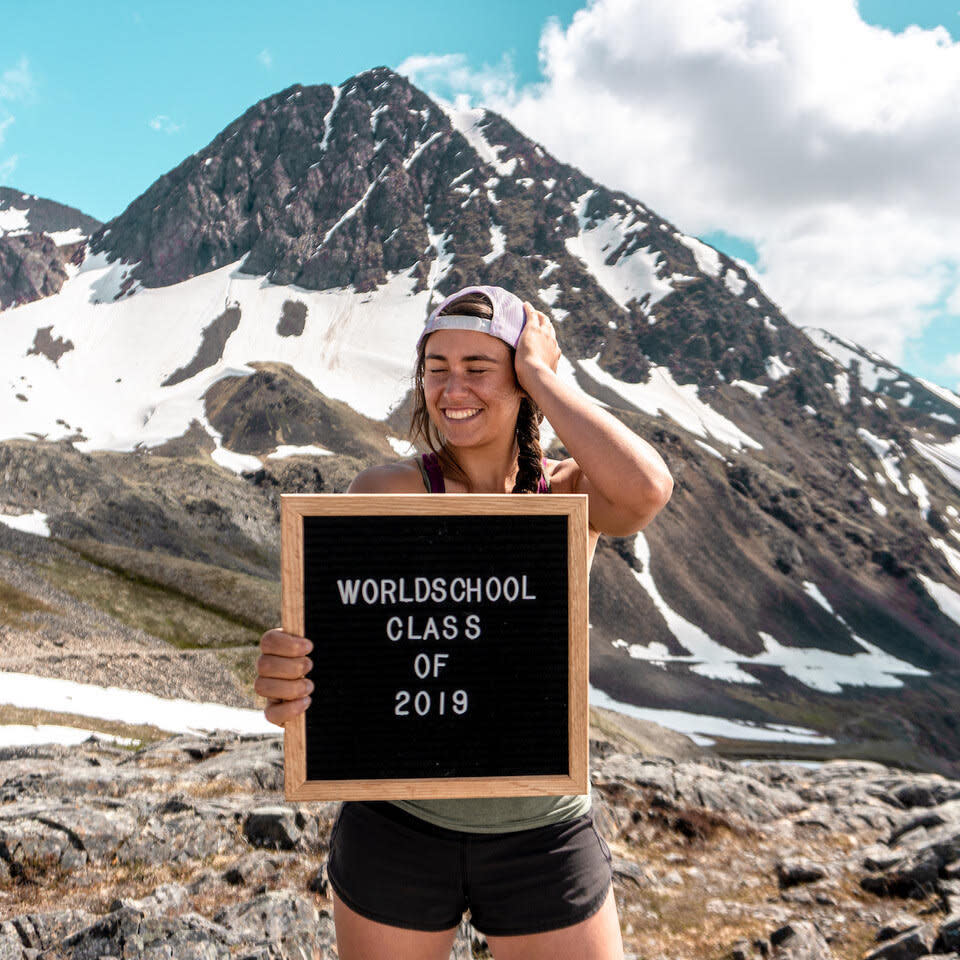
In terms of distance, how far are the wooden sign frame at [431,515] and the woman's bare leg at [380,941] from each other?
1.73 ft

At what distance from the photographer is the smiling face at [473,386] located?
4.06 m

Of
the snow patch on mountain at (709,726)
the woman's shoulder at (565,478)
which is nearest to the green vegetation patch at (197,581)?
the snow patch on mountain at (709,726)

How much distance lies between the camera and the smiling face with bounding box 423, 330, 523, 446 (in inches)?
160

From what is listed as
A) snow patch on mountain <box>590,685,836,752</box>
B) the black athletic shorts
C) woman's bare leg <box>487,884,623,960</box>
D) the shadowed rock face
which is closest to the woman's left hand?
the black athletic shorts

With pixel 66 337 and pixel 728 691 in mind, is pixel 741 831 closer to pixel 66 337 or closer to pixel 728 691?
pixel 728 691

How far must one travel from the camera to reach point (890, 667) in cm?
12762

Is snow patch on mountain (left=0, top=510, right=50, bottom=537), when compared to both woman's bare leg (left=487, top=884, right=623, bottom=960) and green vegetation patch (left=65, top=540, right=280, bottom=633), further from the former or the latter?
woman's bare leg (left=487, top=884, right=623, bottom=960)

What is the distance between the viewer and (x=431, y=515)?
12.4 feet

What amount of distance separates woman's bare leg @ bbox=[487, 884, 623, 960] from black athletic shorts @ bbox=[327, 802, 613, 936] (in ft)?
0.14

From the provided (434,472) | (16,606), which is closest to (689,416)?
(16,606)

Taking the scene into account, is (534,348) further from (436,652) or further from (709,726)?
(709,726)

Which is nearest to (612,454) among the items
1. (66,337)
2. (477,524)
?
(477,524)

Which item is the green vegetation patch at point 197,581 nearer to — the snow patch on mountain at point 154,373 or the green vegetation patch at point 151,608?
the green vegetation patch at point 151,608

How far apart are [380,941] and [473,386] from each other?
2799 mm
